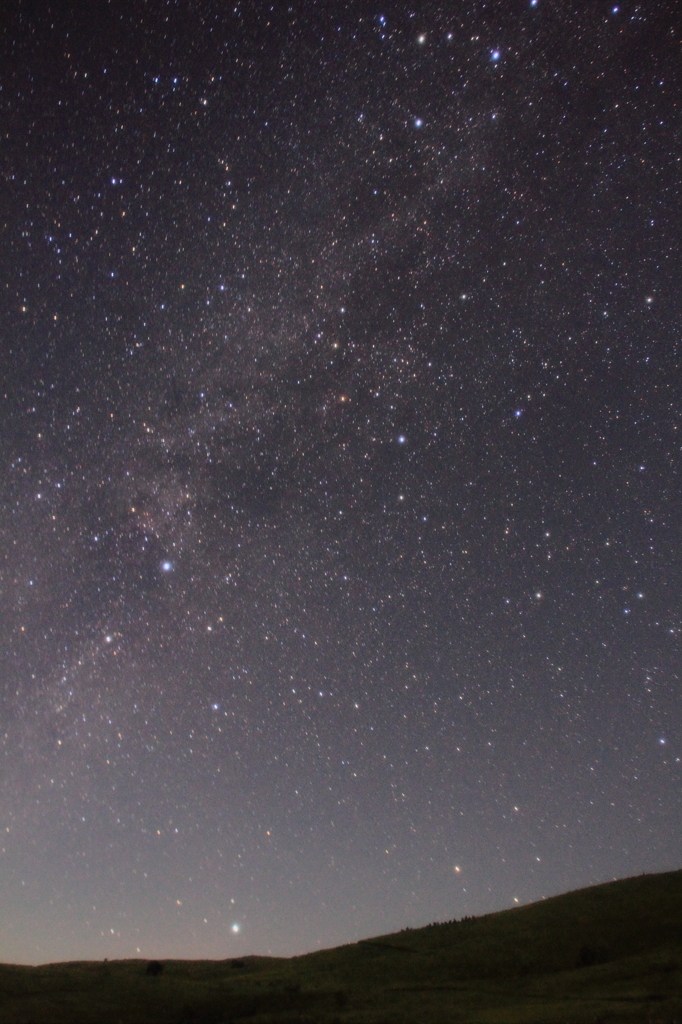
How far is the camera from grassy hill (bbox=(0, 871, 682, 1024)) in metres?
20.2

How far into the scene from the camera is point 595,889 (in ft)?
113

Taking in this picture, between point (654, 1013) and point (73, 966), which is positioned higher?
point (73, 966)

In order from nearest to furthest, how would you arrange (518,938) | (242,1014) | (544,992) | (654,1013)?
(654,1013) < (544,992) < (242,1014) < (518,938)

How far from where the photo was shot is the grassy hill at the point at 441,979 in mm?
20203

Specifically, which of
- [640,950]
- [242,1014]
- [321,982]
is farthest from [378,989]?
[640,950]

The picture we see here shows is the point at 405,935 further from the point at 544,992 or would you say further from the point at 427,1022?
the point at 427,1022

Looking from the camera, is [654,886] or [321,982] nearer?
[321,982]

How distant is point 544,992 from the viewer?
71.5 feet

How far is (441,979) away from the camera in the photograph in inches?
985

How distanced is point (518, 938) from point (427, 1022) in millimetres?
10828

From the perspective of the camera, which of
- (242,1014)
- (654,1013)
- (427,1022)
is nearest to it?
(654,1013)

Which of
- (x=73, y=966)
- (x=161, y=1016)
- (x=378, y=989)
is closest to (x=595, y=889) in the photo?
(x=378, y=989)

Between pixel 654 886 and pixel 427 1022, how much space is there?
18802mm

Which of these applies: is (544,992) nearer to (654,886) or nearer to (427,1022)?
(427,1022)
